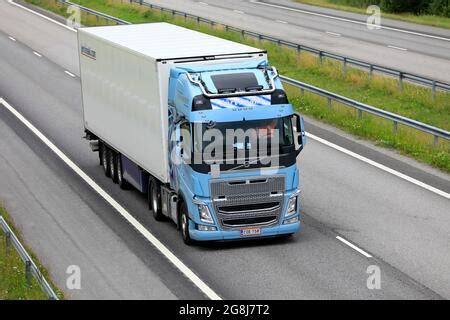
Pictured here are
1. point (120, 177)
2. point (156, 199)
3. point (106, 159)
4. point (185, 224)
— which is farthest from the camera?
point (106, 159)

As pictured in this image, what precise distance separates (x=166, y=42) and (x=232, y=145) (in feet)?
15.5

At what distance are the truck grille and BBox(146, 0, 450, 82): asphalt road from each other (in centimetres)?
2108

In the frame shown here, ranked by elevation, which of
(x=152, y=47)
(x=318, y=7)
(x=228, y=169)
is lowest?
(x=318, y=7)

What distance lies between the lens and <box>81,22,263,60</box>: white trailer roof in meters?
22.0

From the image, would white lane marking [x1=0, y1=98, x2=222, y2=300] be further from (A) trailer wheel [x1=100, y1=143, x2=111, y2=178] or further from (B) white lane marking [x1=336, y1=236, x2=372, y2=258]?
(B) white lane marking [x1=336, y1=236, x2=372, y2=258]

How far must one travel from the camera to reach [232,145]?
66.7ft

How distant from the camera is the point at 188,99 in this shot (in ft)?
67.1
